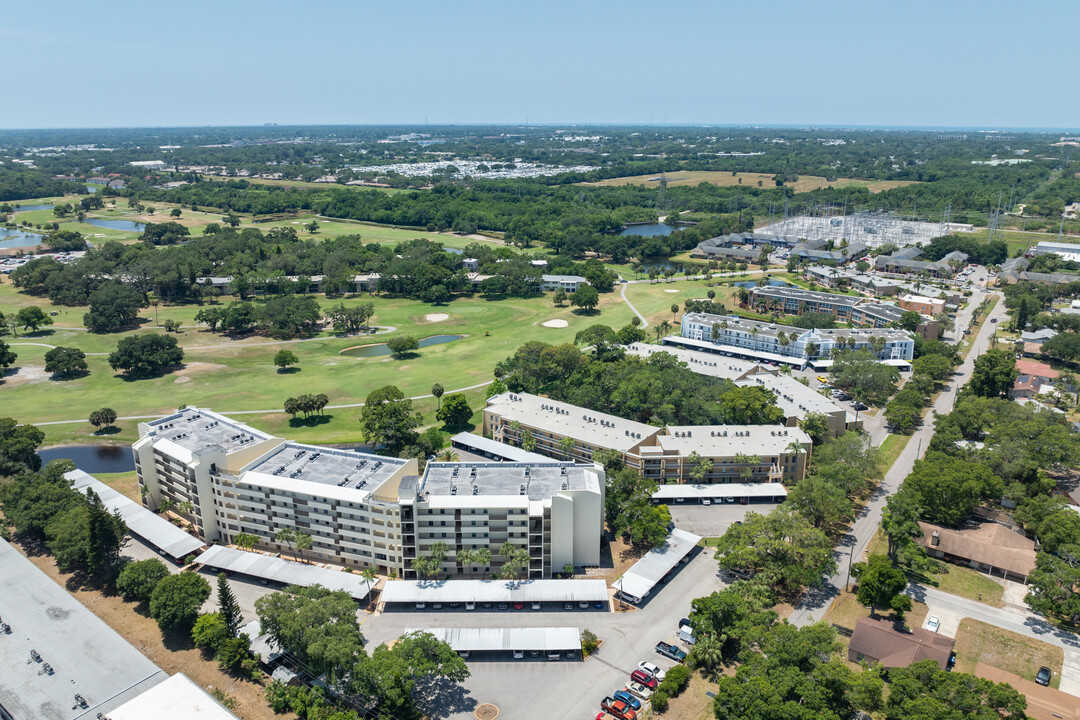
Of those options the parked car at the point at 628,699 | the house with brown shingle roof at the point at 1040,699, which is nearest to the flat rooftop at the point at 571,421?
the parked car at the point at 628,699

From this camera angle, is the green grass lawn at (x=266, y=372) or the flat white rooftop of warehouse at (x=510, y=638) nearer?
the flat white rooftop of warehouse at (x=510, y=638)

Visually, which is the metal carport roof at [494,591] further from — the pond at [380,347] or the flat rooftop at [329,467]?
the pond at [380,347]

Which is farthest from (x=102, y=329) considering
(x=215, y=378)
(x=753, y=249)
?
(x=753, y=249)

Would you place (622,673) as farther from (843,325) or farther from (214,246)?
(214,246)

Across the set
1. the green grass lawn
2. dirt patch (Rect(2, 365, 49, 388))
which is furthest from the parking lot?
dirt patch (Rect(2, 365, 49, 388))

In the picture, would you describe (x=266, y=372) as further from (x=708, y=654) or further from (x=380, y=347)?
(x=708, y=654)

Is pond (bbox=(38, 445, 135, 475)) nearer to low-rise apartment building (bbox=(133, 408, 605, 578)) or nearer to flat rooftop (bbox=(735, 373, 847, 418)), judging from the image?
low-rise apartment building (bbox=(133, 408, 605, 578))

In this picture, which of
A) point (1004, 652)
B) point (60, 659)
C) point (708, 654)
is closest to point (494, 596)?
point (708, 654)
